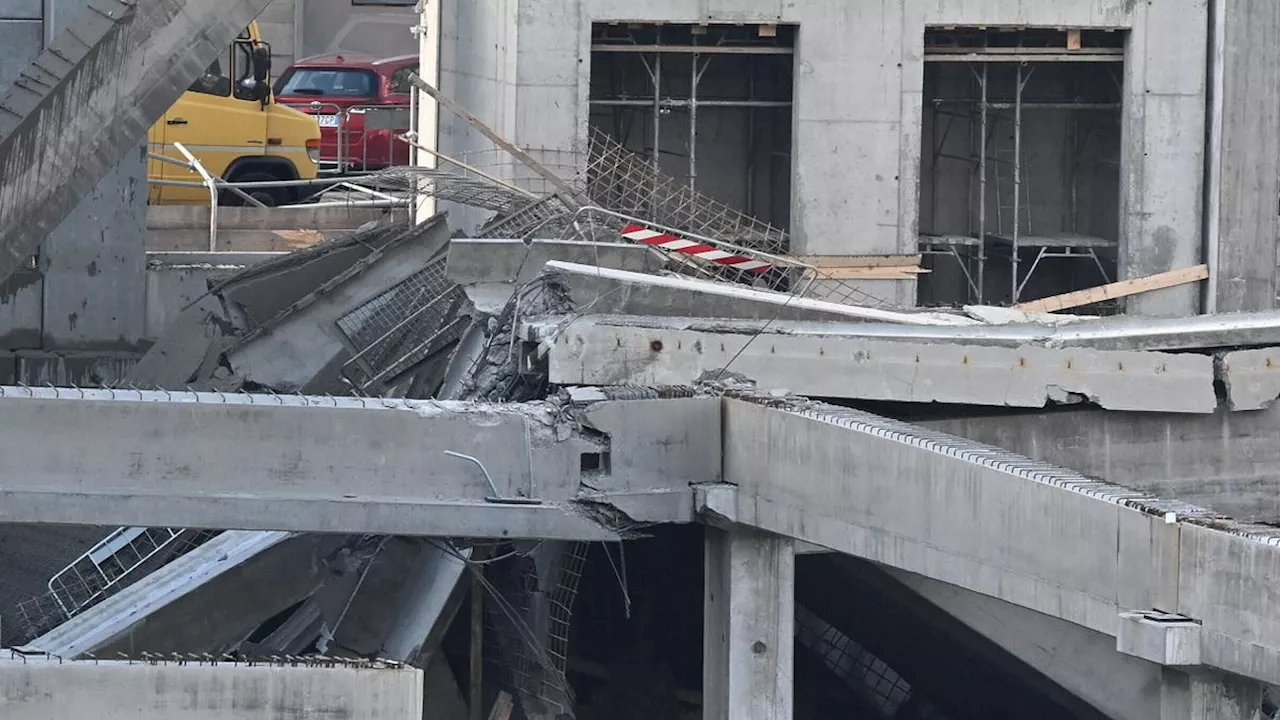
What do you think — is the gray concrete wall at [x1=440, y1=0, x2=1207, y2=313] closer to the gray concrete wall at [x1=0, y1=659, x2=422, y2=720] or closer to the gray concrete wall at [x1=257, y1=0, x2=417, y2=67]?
the gray concrete wall at [x1=0, y1=659, x2=422, y2=720]

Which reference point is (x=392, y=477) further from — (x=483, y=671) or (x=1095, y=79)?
(x=1095, y=79)

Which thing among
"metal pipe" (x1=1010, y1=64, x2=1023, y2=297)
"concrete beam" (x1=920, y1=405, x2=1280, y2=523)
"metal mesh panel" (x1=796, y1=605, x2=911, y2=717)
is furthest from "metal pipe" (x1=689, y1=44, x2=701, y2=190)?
"concrete beam" (x1=920, y1=405, x2=1280, y2=523)

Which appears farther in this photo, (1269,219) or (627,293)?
(1269,219)

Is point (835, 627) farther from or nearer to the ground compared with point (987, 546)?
nearer to the ground

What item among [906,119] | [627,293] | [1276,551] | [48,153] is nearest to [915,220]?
[906,119]

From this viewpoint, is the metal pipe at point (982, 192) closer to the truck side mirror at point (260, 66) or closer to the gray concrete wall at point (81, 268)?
the gray concrete wall at point (81, 268)

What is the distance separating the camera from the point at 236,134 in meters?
22.4

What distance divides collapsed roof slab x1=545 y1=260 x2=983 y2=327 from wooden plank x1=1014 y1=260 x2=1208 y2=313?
533 cm

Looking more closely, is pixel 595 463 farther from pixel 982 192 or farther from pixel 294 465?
pixel 982 192

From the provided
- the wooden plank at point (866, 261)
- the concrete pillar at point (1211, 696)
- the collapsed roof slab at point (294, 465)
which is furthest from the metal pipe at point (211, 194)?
the concrete pillar at point (1211, 696)

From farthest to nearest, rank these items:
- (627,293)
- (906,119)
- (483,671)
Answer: (906,119) < (483,671) < (627,293)

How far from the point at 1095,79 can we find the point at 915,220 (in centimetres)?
306

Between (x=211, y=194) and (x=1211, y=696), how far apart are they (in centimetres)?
1413

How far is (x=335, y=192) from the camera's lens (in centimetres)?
2416
